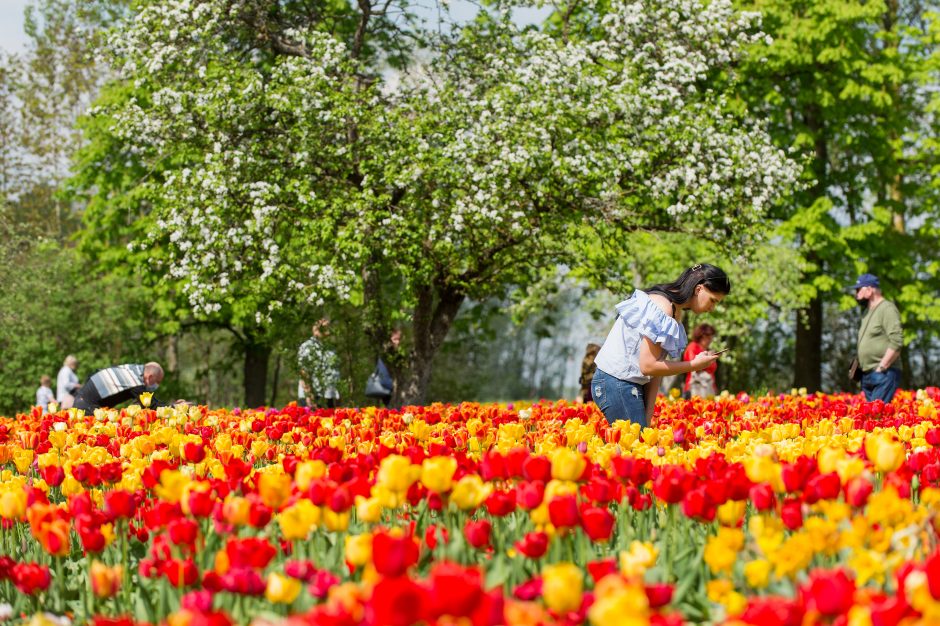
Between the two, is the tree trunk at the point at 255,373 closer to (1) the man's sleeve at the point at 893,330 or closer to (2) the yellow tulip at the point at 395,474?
(1) the man's sleeve at the point at 893,330

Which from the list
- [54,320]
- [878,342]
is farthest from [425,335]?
[54,320]

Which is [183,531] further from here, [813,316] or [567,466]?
[813,316]

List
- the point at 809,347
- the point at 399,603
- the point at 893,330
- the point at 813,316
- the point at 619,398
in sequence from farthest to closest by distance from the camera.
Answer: the point at 813,316 < the point at 809,347 < the point at 893,330 < the point at 619,398 < the point at 399,603

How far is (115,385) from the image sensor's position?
452 inches

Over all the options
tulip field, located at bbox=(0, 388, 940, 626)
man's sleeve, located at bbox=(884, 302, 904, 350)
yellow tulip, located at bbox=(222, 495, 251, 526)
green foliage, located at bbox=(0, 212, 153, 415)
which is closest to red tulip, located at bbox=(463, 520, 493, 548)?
tulip field, located at bbox=(0, 388, 940, 626)

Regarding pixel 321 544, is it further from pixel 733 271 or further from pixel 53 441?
pixel 733 271

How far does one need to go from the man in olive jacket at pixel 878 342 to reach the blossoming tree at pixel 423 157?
348 centimetres

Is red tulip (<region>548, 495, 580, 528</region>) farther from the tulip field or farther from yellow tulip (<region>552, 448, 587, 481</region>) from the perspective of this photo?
yellow tulip (<region>552, 448, 587, 481</region>)

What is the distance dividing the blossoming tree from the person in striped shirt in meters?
2.82

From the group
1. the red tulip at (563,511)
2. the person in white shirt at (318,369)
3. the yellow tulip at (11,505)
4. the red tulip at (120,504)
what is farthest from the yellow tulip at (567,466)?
the person in white shirt at (318,369)

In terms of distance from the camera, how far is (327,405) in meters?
15.9

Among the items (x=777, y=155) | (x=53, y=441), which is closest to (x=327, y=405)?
(x=777, y=155)

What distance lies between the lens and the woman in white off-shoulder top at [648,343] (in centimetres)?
677

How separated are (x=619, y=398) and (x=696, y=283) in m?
0.99
